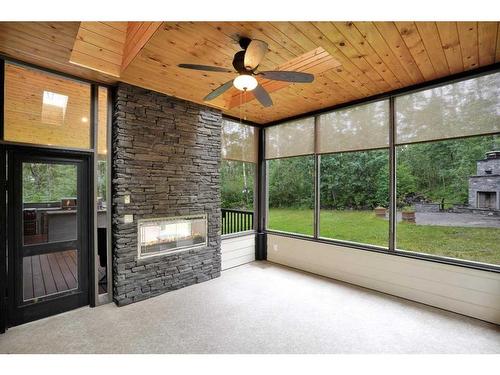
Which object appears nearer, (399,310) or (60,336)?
(60,336)

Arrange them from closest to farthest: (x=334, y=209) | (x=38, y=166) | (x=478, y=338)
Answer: (x=478, y=338), (x=38, y=166), (x=334, y=209)

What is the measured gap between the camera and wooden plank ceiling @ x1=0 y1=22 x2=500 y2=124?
207cm

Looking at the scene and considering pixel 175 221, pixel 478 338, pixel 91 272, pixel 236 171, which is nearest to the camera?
pixel 478 338

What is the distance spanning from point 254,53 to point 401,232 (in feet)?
15.2

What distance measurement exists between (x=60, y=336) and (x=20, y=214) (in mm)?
1371

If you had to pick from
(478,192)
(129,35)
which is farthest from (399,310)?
(129,35)

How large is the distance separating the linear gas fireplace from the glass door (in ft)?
2.25

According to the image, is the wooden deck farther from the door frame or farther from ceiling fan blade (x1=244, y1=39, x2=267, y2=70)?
ceiling fan blade (x1=244, y1=39, x2=267, y2=70)

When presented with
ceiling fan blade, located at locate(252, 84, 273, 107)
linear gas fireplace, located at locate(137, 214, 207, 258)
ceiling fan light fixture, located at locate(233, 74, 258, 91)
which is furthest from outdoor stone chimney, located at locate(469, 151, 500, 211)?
linear gas fireplace, located at locate(137, 214, 207, 258)

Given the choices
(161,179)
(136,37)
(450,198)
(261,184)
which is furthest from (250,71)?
(450,198)

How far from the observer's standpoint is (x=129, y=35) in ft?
8.20

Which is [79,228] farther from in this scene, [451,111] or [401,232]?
[401,232]

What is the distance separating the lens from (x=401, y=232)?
190 inches

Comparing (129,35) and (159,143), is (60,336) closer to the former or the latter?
(159,143)
